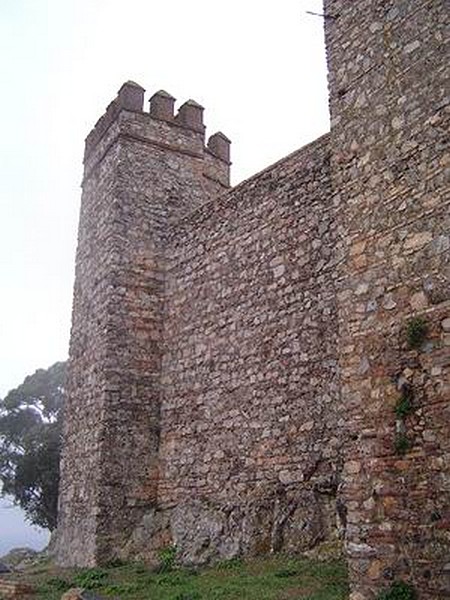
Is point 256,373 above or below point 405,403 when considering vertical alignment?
above

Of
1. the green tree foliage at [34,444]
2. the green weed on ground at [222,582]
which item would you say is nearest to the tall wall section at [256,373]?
the green weed on ground at [222,582]

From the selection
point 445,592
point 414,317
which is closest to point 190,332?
point 414,317

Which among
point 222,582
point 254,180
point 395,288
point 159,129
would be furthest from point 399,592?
point 159,129

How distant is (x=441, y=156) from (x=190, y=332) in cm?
653

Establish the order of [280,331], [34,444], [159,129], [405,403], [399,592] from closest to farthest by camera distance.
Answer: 1. [399,592]
2. [405,403]
3. [280,331]
4. [159,129]
5. [34,444]

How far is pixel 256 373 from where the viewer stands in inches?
415

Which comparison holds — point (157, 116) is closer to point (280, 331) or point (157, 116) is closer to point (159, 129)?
point (159, 129)

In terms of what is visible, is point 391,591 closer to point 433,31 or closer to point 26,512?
point 433,31

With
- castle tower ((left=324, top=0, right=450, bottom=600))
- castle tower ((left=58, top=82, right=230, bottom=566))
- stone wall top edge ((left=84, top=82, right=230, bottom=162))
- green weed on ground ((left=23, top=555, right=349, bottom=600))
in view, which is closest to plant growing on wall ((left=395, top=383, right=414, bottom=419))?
castle tower ((left=324, top=0, right=450, bottom=600))

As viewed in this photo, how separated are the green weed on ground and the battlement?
26.2ft

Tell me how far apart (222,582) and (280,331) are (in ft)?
11.6

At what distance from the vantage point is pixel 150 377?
12609mm

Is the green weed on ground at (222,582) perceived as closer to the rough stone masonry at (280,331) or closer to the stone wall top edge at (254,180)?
the rough stone masonry at (280,331)

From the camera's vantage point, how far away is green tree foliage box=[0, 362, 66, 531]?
63.8 feet
